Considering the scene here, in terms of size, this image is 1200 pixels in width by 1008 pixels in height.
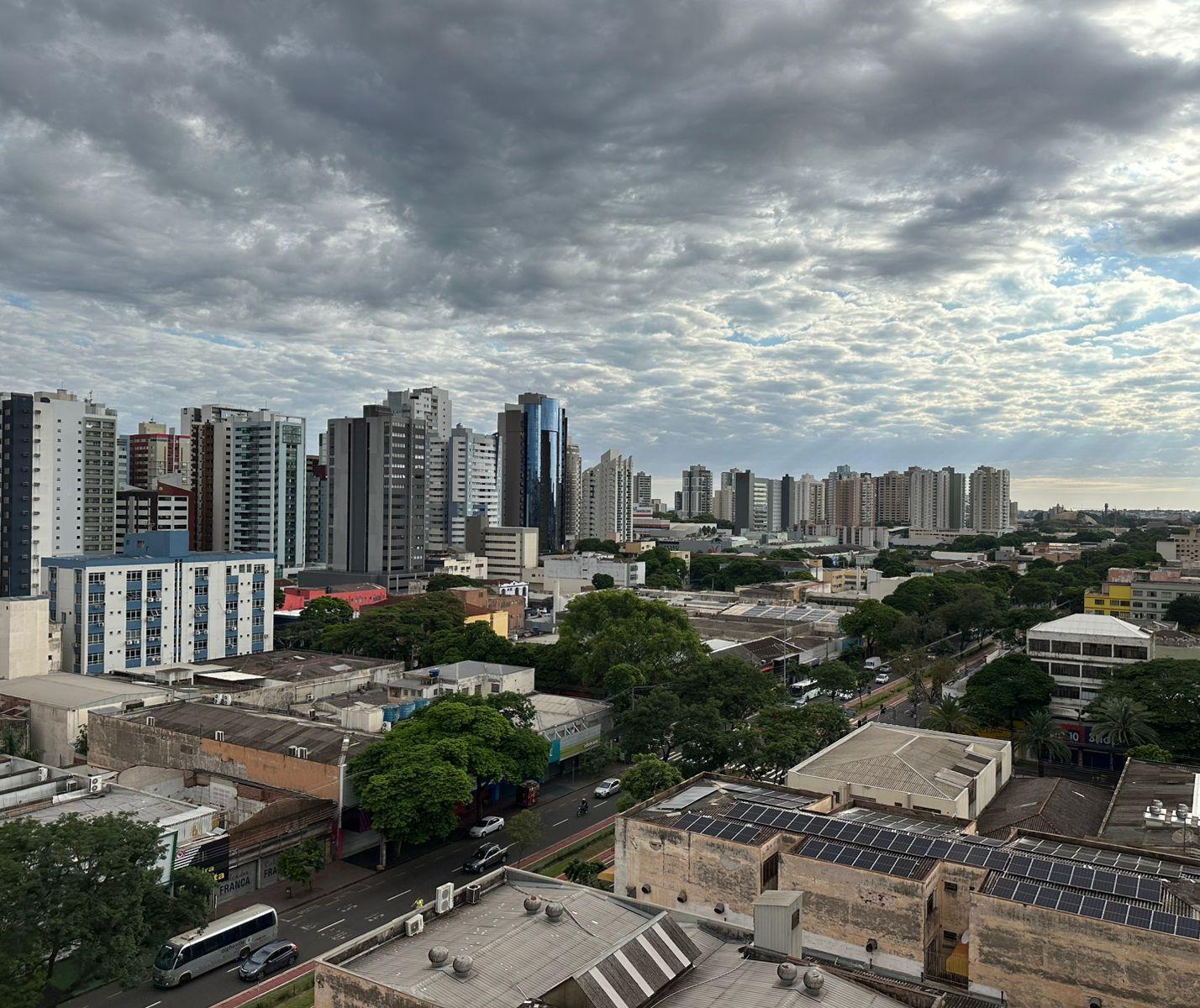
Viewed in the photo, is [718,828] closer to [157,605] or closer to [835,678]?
[835,678]

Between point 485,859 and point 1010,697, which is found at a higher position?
point 1010,697

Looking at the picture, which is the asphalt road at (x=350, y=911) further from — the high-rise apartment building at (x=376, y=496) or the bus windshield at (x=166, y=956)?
the high-rise apartment building at (x=376, y=496)

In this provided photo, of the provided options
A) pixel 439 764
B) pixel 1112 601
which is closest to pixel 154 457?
pixel 439 764

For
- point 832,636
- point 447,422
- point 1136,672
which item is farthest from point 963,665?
point 447,422

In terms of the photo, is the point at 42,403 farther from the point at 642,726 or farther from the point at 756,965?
the point at 756,965

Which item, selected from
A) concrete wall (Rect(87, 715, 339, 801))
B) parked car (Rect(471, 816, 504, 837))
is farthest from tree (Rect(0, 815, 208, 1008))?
parked car (Rect(471, 816, 504, 837))
